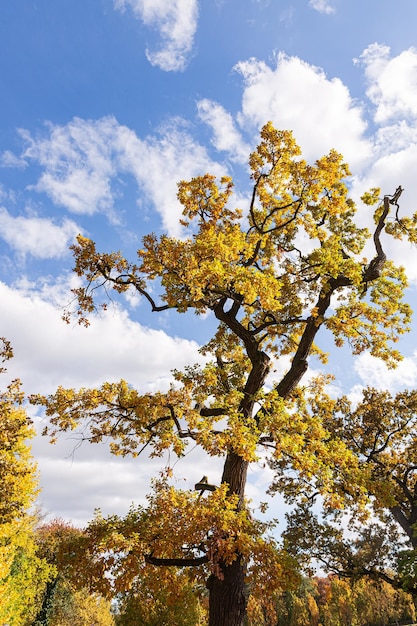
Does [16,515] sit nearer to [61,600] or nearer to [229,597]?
[229,597]

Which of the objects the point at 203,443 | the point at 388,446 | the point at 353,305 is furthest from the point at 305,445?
the point at 388,446

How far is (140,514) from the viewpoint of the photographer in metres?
8.34

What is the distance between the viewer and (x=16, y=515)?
691 inches

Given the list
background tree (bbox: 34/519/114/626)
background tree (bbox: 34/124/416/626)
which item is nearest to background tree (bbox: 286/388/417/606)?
background tree (bbox: 34/124/416/626)

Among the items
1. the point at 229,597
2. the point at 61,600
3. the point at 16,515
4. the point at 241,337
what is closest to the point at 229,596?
the point at 229,597

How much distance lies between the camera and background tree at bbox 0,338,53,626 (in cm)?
1558

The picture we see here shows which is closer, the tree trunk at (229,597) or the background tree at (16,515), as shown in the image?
the tree trunk at (229,597)

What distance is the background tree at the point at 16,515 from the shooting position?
51.1ft

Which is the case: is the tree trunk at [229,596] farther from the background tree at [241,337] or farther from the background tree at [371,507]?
the background tree at [371,507]

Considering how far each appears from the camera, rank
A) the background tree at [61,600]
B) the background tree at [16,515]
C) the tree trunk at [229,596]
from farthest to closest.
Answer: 1. the background tree at [61,600]
2. the background tree at [16,515]
3. the tree trunk at [229,596]

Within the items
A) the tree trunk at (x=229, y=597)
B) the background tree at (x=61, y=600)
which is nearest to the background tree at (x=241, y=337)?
the tree trunk at (x=229, y=597)

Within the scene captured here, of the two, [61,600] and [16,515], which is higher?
[16,515]

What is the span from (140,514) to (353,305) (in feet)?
24.2

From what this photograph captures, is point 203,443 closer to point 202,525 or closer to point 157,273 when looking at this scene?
point 202,525
